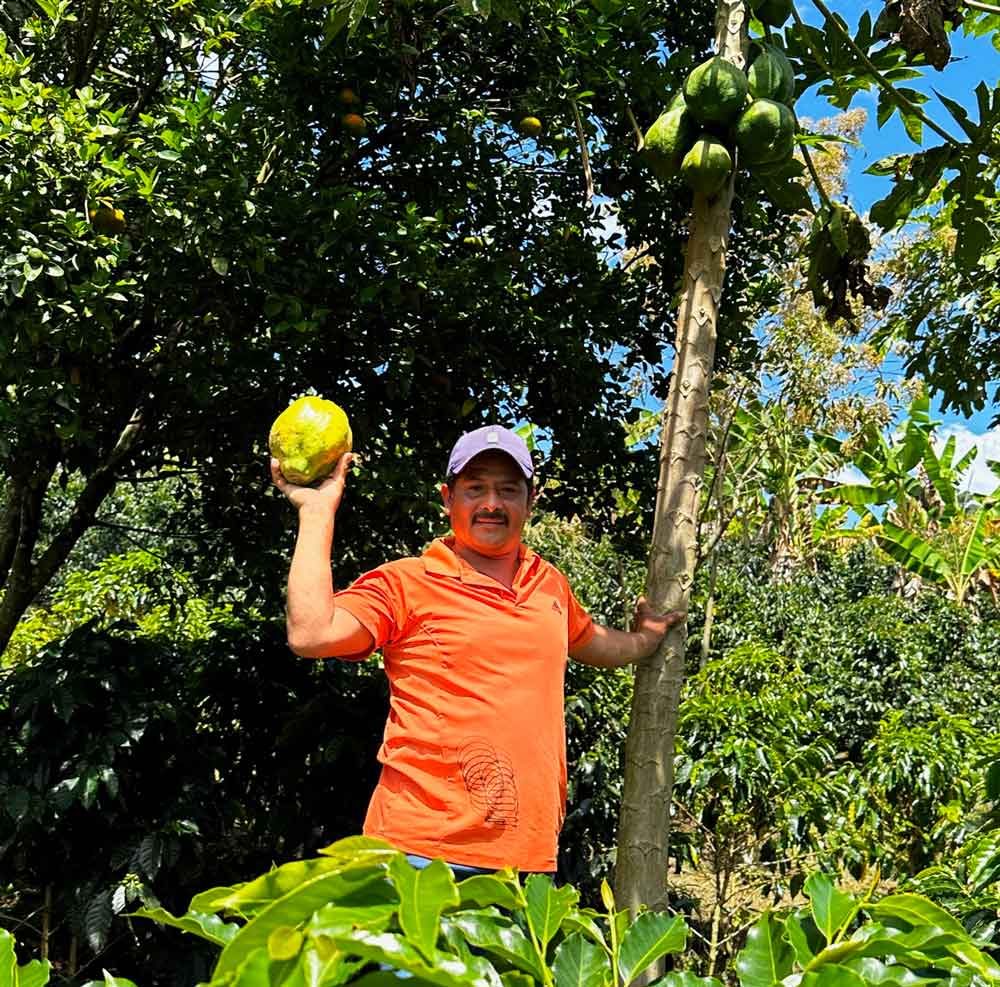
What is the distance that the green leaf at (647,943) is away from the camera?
100cm

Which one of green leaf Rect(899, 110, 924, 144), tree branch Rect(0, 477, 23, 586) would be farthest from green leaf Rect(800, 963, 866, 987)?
tree branch Rect(0, 477, 23, 586)

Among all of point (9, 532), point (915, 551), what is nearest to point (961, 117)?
point (9, 532)

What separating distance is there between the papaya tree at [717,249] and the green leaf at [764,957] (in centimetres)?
84

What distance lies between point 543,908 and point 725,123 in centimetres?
156

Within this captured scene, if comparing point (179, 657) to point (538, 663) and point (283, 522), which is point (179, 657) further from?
point (538, 663)

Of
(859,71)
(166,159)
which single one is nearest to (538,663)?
(859,71)

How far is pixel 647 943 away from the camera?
1.01 m

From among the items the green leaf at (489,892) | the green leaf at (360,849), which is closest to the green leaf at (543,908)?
the green leaf at (489,892)

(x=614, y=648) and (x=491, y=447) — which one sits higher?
(x=491, y=447)

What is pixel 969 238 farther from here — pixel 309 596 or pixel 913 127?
pixel 309 596

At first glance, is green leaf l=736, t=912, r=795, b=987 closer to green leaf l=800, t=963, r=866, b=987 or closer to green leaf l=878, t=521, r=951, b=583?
green leaf l=800, t=963, r=866, b=987

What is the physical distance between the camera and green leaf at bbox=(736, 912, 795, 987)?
976 mm

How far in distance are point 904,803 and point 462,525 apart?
15.7 feet

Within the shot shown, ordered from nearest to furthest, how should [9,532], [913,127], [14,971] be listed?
1. [14,971]
2. [913,127]
3. [9,532]
